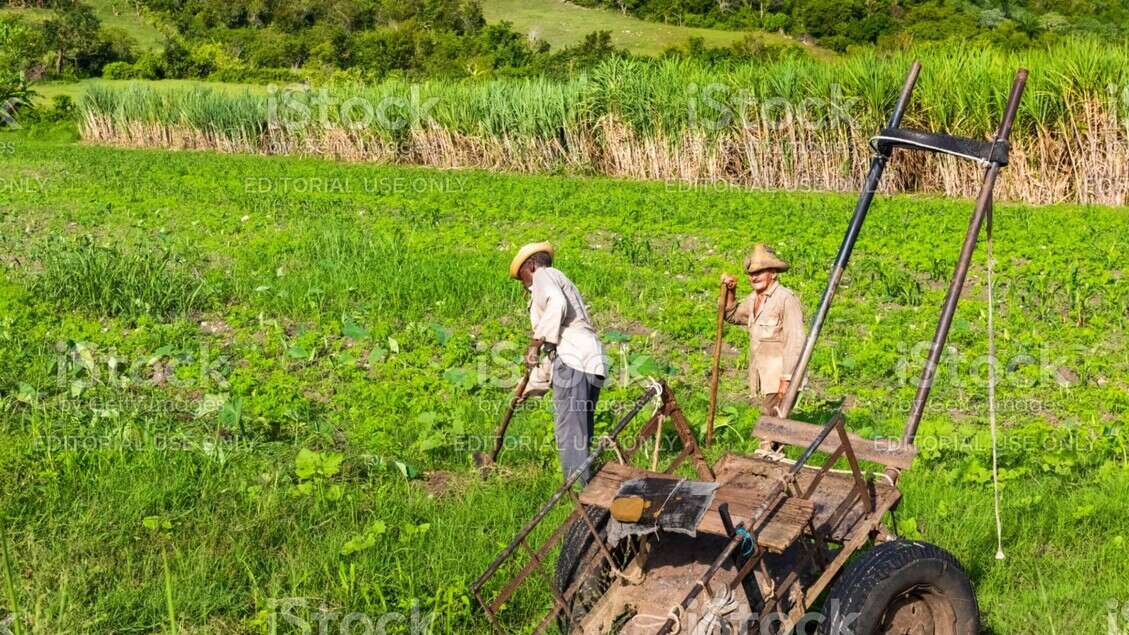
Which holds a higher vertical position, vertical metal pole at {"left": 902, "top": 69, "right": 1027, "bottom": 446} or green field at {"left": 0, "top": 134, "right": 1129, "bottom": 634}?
vertical metal pole at {"left": 902, "top": 69, "right": 1027, "bottom": 446}

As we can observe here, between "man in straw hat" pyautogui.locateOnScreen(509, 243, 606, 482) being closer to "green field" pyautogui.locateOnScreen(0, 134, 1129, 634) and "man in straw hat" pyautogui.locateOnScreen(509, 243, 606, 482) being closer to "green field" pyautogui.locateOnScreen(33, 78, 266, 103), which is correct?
"green field" pyautogui.locateOnScreen(0, 134, 1129, 634)

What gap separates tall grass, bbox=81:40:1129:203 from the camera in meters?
21.1

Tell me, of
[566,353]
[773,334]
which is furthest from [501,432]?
[773,334]

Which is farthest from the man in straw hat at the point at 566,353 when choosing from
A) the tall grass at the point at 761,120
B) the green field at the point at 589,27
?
the green field at the point at 589,27

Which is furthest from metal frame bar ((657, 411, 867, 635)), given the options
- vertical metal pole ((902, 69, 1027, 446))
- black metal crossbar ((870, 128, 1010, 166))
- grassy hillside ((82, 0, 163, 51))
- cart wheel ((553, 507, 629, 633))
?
grassy hillside ((82, 0, 163, 51))

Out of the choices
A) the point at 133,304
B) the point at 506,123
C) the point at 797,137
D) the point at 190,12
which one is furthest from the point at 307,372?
the point at 190,12

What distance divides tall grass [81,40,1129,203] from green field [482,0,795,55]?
41.2m

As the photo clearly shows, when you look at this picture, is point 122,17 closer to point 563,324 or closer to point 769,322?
point 563,324

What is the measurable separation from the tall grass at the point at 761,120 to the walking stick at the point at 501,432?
16.9 m

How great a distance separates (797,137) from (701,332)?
14.4m

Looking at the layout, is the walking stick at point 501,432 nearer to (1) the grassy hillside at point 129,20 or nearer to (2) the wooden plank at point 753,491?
(2) the wooden plank at point 753,491

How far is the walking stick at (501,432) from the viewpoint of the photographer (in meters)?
7.17

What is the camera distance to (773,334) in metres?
7.09

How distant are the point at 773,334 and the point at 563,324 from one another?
131 cm
